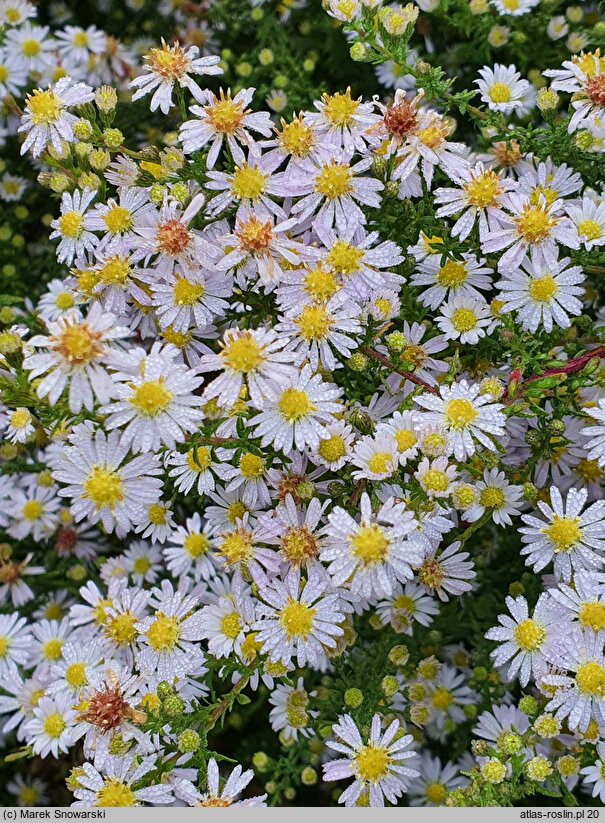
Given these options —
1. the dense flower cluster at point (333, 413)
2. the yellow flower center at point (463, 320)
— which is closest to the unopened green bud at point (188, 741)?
the dense flower cluster at point (333, 413)

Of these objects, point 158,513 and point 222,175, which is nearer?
point 222,175

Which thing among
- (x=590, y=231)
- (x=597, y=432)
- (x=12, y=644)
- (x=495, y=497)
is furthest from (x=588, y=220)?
(x=12, y=644)

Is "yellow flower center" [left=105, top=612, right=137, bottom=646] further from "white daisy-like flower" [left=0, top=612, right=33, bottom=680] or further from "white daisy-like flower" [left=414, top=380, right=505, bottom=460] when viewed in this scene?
"white daisy-like flower" [left=414, top=380, right=505, bottom=460]

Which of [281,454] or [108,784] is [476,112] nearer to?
[281,454]

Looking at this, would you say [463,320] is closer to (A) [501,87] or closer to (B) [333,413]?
(B) [333,413]

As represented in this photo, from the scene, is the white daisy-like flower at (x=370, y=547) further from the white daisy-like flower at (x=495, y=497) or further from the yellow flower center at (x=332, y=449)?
the white daisy-like flower at (x=495, y=497)

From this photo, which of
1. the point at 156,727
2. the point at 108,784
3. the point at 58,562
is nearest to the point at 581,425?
the point at 156,727

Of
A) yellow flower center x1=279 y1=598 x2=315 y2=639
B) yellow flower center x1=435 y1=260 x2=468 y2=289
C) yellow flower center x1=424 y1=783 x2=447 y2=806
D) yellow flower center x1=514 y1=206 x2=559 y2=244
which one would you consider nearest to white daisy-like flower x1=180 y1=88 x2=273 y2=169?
yellow flower center x1=435 y1=260 x2=468 y2=289
